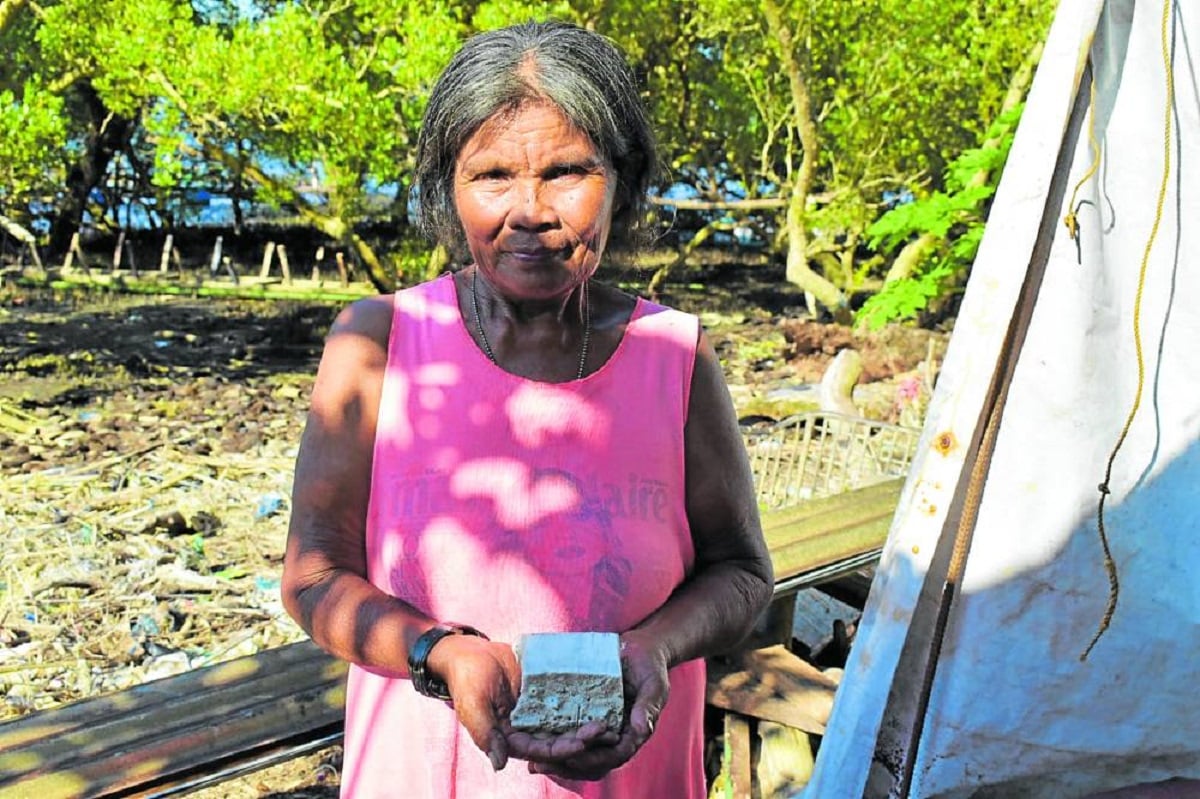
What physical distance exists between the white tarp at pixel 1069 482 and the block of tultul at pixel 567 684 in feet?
2.48

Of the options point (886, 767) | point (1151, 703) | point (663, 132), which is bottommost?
point (886, 767)

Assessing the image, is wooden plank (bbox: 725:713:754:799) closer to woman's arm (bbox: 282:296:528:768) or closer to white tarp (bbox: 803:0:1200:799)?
white tarp (bbox: 803:0:1200:799)

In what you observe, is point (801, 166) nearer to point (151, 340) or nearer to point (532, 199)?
point (151, 340)

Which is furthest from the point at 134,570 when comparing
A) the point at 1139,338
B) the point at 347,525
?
the point at 1139,338

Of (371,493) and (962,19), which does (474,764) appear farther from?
(962,19)

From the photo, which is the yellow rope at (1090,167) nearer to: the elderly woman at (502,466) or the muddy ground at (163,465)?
the elderly woman at (502,466)

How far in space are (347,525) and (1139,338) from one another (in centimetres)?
131

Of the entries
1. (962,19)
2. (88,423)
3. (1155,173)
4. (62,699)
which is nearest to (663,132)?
(962,19)

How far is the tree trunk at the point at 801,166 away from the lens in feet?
39.8

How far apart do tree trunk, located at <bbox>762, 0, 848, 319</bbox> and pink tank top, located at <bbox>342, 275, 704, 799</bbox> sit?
37.4 feet

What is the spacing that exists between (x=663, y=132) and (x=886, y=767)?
1486 centimetres

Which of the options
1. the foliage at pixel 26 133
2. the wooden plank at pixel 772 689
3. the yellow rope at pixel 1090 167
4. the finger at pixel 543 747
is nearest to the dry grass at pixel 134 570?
the wooden plank at pixel 772 689

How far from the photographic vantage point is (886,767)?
200 centimetres

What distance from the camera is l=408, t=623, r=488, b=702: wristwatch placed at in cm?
134
